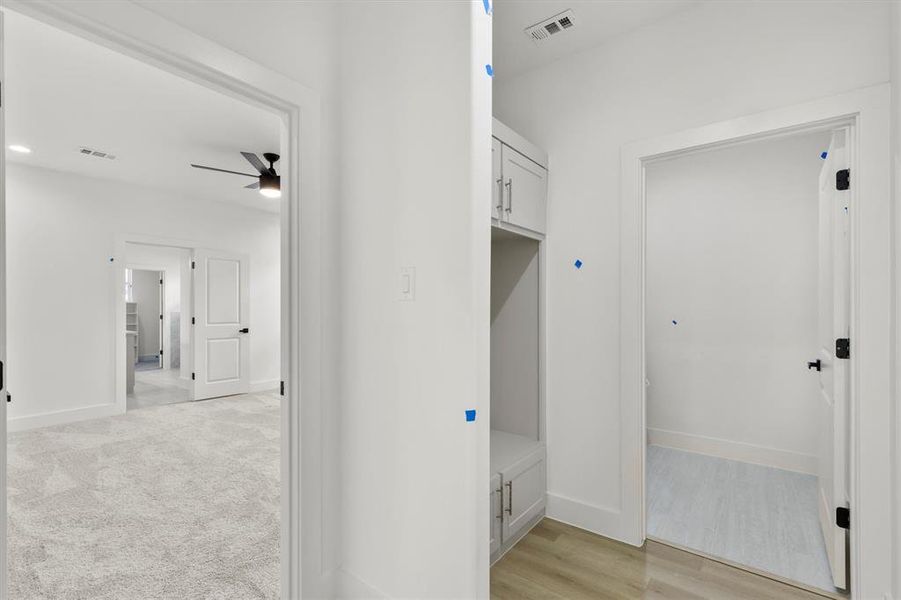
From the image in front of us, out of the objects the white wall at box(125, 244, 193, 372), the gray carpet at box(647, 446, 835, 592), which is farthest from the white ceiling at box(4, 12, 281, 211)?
the gray carpet at box(647, 446, 835, 592)

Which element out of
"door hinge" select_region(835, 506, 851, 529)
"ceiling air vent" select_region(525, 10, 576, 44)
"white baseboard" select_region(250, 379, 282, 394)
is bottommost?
"white baseboard" select_region(250, 379, 282, 394)

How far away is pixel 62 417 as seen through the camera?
4777 millimetres

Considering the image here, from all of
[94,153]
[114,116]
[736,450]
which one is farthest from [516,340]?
→ [94,153]

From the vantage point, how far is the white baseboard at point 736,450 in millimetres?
3355

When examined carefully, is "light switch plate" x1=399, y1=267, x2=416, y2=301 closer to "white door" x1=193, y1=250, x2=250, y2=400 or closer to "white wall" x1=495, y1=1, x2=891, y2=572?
"white wall" x1=495, y1=1, x2=891, y2=572

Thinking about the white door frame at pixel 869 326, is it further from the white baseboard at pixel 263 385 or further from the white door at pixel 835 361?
the white baseboard at pixel 263 385

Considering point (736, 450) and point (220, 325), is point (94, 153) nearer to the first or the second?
point (220, 325)

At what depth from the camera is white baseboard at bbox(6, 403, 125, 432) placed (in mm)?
4508

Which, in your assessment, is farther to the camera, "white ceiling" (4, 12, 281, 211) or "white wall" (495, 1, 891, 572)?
"white ceiling" (4, 12, 281, 211)

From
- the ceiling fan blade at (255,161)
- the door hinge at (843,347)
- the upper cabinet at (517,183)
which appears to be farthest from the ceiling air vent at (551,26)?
the ceiling fan blade at (255,161)

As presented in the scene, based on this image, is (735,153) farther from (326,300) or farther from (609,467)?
(326,300)

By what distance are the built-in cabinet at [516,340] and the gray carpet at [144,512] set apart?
1230 mm

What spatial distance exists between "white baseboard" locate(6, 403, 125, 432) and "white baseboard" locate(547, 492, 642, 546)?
5192 millimetres

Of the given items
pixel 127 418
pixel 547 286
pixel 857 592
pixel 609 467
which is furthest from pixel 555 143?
pixel 127 418
